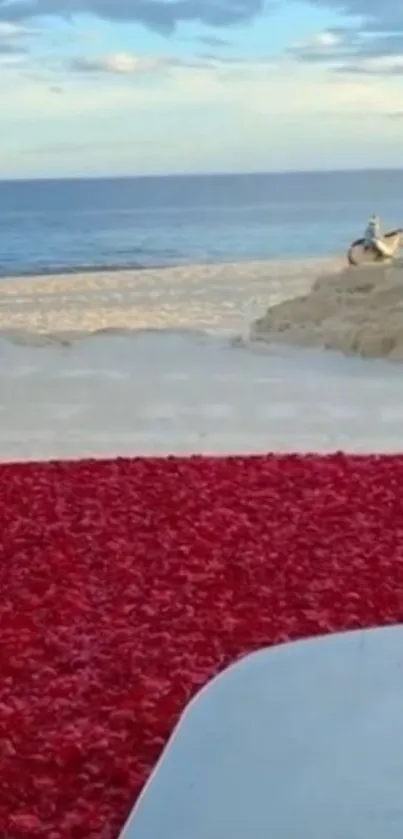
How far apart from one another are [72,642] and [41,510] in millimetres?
755

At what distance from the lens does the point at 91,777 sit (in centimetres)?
173

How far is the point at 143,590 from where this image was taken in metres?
2.45

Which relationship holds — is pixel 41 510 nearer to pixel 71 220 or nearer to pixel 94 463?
pixel 94 463

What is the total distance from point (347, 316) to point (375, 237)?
25cm

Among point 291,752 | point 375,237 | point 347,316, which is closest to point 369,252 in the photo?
point 375,237

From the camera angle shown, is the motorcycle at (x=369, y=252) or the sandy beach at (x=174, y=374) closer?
the sandy beach at (x=174, y=374)

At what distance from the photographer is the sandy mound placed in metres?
3.70

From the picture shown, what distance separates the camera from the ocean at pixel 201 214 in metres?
3.88

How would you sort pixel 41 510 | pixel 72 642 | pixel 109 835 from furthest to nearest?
pixel 41 510, pixel 72 642, pixel 109 835

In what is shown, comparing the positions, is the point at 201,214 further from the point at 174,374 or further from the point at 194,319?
the point at 174,374

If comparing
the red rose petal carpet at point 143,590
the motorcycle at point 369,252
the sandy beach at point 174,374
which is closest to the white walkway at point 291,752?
the red rose petal carpet at point 143,590

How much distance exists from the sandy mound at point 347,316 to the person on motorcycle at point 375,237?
0.06m

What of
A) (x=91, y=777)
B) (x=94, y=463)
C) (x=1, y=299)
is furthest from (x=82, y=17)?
(x=91, y=777)

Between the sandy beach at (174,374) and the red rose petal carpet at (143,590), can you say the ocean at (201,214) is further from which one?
the red rose petal carpet at (143,590)
